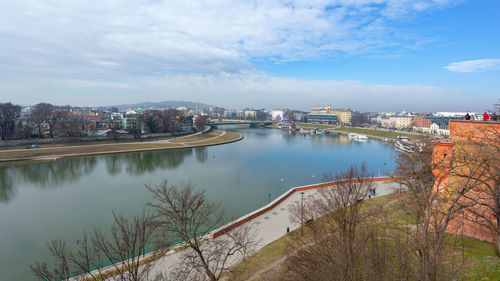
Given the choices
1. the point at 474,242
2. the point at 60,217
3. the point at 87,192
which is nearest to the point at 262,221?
the point at 474,242

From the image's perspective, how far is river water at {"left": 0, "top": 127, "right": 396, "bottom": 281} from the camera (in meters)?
12.5

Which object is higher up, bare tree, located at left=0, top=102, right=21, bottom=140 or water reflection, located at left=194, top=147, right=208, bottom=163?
bare tree, located at left=0, top=102, right=21, bottom=140

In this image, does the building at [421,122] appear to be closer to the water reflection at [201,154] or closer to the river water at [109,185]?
the river water at [109,185]

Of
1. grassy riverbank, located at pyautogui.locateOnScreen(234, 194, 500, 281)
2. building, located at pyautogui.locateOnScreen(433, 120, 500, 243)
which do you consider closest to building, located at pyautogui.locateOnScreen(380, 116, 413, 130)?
building, located at pyautogui.locateOnScreen(433, 120, 500, 243)

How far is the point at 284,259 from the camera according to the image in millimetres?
8828

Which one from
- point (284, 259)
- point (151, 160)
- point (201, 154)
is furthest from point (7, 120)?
point (284, 259)

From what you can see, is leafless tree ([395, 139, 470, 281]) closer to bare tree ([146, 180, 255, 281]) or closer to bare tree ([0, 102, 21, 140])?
bare tree ([146, 180, 255, 281])

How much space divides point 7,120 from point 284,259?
4699cm

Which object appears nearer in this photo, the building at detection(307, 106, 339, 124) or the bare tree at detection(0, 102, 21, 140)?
the bare tree at detection(0, 102, 21, 140)

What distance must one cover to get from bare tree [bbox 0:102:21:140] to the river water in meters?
13.1

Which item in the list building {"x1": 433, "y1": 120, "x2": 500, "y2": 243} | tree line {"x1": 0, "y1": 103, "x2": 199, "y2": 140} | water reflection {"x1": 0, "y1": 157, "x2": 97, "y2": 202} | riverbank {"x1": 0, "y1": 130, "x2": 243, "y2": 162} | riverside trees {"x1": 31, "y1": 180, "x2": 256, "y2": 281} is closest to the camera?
riverside trees {"x1": 31, "y1": 180, "x2": 256, "y2": 281}

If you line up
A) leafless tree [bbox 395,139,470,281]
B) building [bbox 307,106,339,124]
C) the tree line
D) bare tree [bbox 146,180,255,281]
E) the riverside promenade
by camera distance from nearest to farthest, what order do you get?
leafless tree [bbox 395,139,470,281] → bare tree [bbox 146,180,255,281] → the riverside promenade → the tree line → building [bbox 307,106,339,124]

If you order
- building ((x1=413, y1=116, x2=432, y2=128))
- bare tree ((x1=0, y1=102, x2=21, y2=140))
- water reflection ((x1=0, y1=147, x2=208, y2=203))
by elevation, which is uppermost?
bare tree ((x1=0, y1=102, x2=21, y2=140))

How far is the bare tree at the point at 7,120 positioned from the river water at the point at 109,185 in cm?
1309
